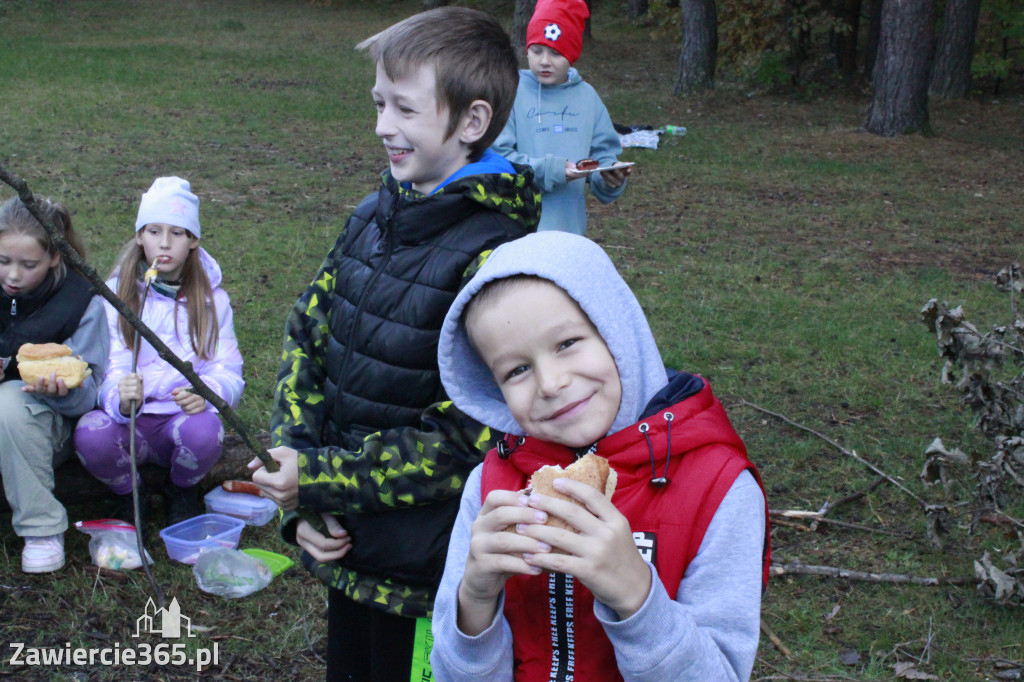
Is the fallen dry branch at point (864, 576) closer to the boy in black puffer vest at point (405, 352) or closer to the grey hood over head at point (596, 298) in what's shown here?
the boy in black puffer vest at point (405, 352)

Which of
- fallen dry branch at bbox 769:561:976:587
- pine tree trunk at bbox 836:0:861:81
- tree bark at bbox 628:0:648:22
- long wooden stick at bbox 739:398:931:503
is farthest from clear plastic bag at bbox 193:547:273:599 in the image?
tree bark at bbox 628:0:648:22

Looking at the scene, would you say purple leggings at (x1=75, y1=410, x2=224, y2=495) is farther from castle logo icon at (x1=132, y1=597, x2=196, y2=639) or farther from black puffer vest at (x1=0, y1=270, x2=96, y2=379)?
castle logo icon at (x1=132, y1=597, x2=196, y2=639)

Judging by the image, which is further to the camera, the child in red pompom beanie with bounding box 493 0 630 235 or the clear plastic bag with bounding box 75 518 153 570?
the child in red pompom beanie with bounding box 493 0 630 235

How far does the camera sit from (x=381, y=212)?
88.5 inches

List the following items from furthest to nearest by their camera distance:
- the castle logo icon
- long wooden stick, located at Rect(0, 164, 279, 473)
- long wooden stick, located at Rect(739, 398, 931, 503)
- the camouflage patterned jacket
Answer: long wooden stick, located at Rect(739, 398, 931, 503), the castle logo icon, the camouflage patterned jacket, long wooden stick, located at Rect(0, 164, 279, 473)

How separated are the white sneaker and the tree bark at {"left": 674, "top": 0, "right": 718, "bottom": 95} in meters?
15.9

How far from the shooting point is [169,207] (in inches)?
153

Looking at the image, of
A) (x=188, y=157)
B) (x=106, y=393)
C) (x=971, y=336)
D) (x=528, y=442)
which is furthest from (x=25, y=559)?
(x=188, y=157)

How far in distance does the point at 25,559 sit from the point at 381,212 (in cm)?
245

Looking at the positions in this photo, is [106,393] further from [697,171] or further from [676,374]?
[697,171]

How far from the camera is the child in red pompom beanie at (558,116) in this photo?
5.09 metres

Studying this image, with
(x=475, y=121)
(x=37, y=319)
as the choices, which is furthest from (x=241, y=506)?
(x=475, y=121)

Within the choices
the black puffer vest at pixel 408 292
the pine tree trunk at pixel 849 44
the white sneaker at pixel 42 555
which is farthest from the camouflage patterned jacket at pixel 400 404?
the pine tree trunk at pixel 849 44

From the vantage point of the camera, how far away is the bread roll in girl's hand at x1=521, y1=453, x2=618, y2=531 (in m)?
1.38
